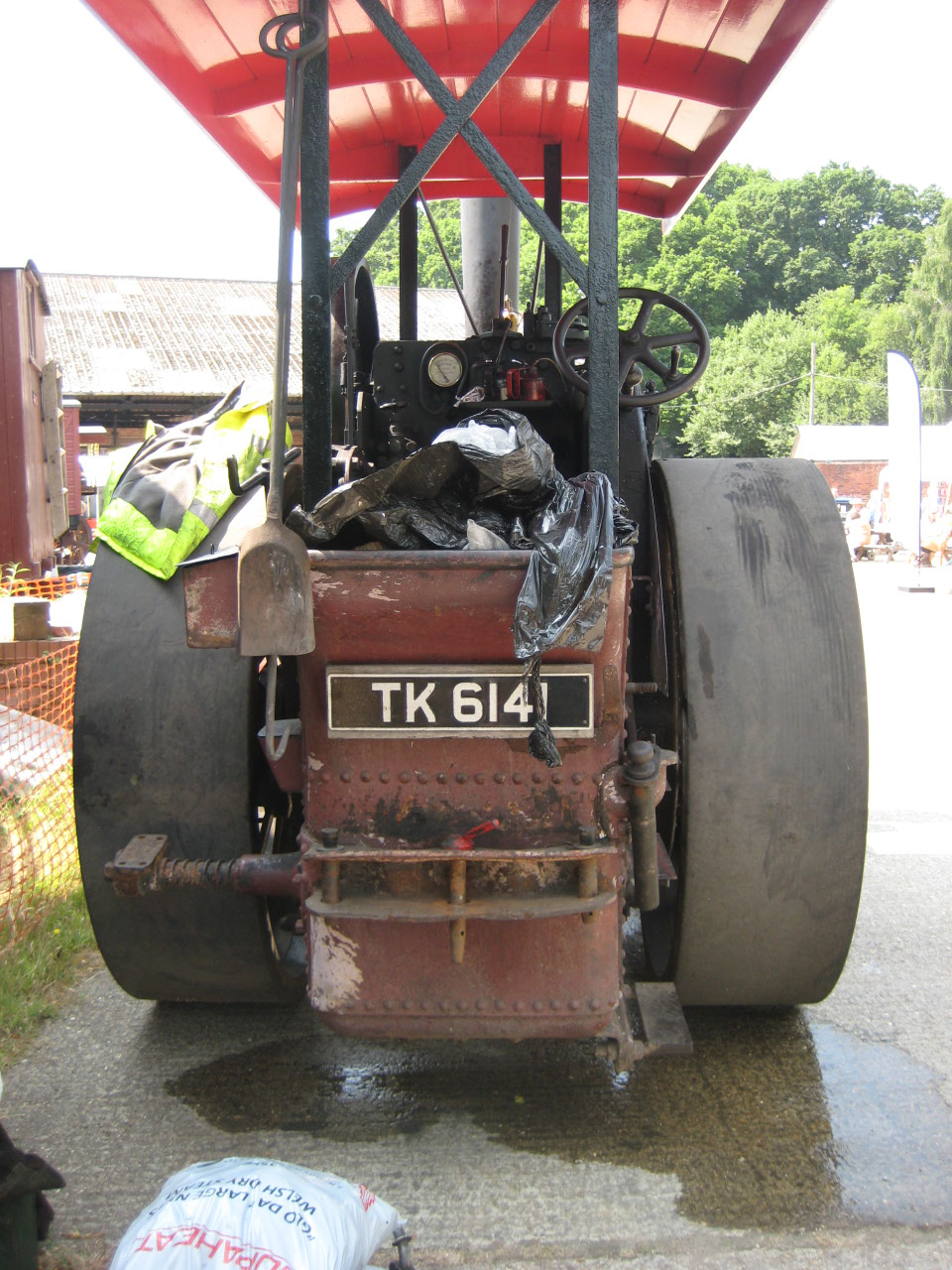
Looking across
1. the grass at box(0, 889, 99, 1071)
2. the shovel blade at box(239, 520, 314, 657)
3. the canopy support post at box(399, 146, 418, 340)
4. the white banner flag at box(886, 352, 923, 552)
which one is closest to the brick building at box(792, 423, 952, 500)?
the white banner flag at box(886, 352, 923, 552)

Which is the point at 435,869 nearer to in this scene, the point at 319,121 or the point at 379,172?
the point at 319,121

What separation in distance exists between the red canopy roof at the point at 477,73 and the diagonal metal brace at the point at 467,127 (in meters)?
0.52

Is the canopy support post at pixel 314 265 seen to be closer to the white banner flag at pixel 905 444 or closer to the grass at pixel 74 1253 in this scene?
the grass at pixel 74 1253

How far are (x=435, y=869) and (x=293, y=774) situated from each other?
400 millimetres

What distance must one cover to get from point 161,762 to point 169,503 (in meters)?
0.63

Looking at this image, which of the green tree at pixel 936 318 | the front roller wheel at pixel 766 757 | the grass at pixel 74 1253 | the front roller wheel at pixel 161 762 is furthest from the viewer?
the green tree at pixel 936 318

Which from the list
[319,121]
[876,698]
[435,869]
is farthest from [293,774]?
[876,698]

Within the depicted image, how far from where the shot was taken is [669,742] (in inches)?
113

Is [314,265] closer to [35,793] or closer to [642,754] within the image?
[642,754]

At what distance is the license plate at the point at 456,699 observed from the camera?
2146 millimetres

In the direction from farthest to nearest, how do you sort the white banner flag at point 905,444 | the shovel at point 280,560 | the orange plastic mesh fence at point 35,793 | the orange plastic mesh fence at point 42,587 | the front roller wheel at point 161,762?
1. the white banner flag at point 905,444
2. the orange plastic mesh fence at point 42,587
3. the orange plastic mesh fence at point 35,793
4. the front roller wheel at point 161,762
5. the shovel at point 280,560

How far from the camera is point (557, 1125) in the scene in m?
2.57

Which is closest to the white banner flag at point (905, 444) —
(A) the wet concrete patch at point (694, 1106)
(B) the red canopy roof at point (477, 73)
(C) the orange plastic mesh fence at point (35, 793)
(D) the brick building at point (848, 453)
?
(B) the red canopy roof at point (477, 73)

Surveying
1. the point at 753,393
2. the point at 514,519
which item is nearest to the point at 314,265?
the point at 514,519
